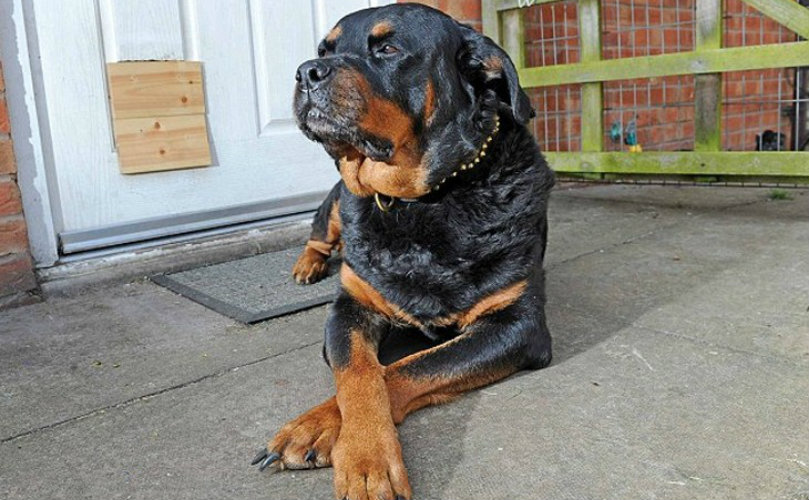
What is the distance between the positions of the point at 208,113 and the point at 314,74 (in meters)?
1.66

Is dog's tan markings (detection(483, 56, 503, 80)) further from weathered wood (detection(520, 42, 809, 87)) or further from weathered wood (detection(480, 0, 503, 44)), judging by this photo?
weathered wood (detection(480, 0, 503, 44))

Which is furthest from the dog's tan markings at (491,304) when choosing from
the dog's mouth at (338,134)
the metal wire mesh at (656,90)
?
the metal wire mesh at (656,90)

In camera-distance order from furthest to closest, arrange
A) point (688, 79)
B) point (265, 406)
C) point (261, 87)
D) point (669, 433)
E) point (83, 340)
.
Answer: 1. point (688, 79)
2. point (261, 87)
3. point (83, 340)
4. point (265, 406)
5. point (669, 433)

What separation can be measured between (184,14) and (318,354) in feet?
6.04

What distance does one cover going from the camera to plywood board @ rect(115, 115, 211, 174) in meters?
2.94

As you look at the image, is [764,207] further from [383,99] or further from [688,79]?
[383,99]

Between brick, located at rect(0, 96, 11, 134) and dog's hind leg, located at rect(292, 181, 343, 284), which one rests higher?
brick, located at rect(0, 96, 11, 134)

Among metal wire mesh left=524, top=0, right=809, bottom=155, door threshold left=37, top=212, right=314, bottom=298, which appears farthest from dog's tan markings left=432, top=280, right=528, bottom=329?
metal wire mesh left=524, top=0, right=809, bottom=155

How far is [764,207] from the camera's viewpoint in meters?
3.96

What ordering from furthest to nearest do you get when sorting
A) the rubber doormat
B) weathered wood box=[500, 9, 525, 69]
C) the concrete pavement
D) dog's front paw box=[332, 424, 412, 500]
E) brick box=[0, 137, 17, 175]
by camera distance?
weathered wood box=[500, 9, 525, 69] → brick box=[0, 137, 17, 175] → the rubber doormat → the concrete pavement → dog's front paw box=[332, 424, 412, 500]

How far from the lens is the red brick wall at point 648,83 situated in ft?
15.1

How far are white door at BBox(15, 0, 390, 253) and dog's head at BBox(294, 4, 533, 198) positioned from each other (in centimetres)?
134

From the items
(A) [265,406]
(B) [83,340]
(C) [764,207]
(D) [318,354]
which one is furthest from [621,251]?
(B) [83,340]

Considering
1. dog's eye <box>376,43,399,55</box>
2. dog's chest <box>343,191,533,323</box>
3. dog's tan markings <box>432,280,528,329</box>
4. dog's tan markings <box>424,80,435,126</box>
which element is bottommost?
dog's tan markings <box>432,280,528,329</box>
